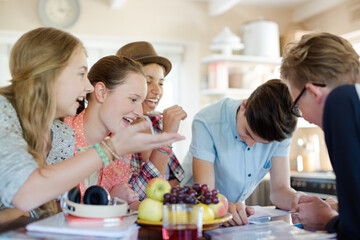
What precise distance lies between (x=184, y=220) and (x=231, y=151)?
3.28 ft

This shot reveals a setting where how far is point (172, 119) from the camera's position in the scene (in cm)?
185

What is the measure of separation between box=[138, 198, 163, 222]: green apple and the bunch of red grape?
0.11ft

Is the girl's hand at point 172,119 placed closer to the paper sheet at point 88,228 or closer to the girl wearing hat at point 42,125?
the girl wearing hat at point 42,125

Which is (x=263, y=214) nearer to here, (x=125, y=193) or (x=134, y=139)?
(x=125, y=193)

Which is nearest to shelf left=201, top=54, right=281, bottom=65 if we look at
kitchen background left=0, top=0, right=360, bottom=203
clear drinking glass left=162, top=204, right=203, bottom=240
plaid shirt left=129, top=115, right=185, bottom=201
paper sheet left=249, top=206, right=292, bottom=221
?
kitchen background left=0, top=0, right=360, bottom=203

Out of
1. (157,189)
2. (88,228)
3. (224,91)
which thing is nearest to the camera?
(88,228)

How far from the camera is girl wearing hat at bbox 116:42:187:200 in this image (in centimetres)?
187

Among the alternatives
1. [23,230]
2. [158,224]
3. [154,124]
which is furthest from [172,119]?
[23,230]

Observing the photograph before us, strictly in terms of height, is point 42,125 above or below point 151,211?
above

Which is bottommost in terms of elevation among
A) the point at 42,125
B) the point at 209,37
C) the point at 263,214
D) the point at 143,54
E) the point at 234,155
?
the point at 263,214

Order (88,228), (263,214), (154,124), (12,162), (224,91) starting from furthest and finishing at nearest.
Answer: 1. (224,91)
2. (154,124)
3. (263,214)
4. (12,162)
5. (88,228)

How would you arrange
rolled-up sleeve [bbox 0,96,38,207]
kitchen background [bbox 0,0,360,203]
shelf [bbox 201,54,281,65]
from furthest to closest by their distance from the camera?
1. shelf [bbox 201,54,281,65]
2. kitchen background [bbox 0,0,360,203]
3. rolled-up sleeve [bbox 0,96,38,207]

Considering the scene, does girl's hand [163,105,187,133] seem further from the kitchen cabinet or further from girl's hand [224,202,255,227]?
the kitchen cabinet

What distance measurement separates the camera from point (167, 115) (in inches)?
74.1
